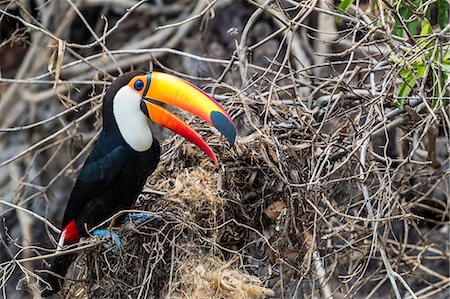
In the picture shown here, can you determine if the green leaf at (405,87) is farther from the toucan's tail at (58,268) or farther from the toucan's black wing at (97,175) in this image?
the toucan's tail at (58,268)

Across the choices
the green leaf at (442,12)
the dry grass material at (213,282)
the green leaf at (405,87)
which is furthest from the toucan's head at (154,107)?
the green leaf at (442,12)

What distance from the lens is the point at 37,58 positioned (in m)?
4.89

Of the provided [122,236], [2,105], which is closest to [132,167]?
[122,236]

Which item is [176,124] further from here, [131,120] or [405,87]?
[405,87]

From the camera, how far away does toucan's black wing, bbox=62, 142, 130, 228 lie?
253 centimetres

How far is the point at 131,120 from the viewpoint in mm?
2500

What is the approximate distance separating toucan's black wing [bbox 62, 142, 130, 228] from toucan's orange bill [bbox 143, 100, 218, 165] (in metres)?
0.15

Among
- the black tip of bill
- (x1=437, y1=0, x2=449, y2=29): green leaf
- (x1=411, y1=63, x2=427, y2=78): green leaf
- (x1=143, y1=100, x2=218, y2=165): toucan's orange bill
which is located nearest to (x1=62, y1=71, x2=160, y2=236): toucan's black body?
(x1=143, y1=100, x2=218, y2=165): toucan's orange bill

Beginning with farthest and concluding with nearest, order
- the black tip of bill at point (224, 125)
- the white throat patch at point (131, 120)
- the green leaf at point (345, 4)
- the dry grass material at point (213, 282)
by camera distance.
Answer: the green leaf at point (345, 4) < the white throat patch at point (131, 120) < the black tip of bill at point (224, 125) < the dry grass material at point (213, 282)

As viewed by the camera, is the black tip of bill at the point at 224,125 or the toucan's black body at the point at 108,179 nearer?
the black tip of bill at the point at 224,125

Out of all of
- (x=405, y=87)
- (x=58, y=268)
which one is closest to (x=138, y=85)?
(x=58, y=268)

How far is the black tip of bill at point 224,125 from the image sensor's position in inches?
89.0

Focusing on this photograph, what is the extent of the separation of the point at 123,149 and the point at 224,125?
41 centimetres

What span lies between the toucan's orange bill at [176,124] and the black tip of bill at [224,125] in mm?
113
